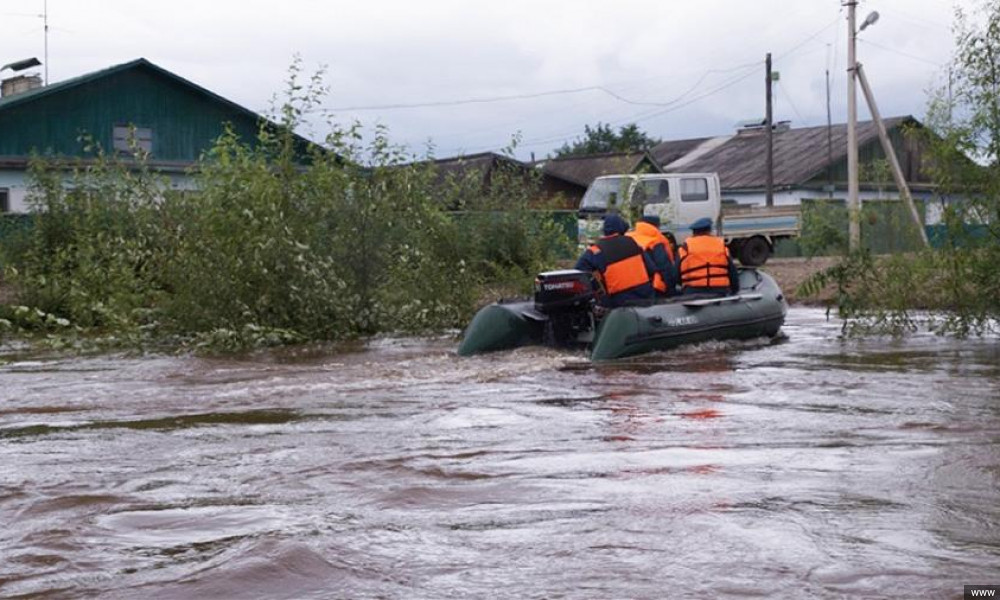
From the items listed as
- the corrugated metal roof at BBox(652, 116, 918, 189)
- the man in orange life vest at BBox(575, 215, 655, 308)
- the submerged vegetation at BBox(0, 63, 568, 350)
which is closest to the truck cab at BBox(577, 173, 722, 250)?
the submerged vegetation at BBox(0, 63, 568, 350)

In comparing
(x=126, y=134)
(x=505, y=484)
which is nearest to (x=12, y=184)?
(x=126, y=134)

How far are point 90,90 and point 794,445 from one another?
28.9m

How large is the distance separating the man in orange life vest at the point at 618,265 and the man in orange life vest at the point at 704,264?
1.11 meters

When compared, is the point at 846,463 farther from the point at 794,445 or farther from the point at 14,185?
the point at 14,185

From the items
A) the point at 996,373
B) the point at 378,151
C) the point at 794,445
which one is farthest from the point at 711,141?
the point at 794,445

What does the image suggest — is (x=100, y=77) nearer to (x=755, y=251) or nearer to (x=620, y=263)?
(x=755, y=251)

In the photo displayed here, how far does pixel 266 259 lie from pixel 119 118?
19.6 metres

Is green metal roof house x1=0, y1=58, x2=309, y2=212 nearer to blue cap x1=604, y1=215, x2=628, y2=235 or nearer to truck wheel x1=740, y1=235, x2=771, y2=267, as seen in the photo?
truck wheel x1=740, y1=235, x2=771, y2=267

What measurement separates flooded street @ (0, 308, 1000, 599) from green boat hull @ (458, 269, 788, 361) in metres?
0.52

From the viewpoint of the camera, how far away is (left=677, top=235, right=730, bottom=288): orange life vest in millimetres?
15492

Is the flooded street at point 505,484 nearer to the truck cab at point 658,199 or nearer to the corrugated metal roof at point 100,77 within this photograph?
the truck cab at point 658,199

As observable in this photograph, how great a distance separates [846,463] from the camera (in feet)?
27.0

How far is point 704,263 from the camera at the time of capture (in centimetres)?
1549

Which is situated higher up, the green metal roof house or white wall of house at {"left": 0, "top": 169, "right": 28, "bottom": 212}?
the green metal roof house
